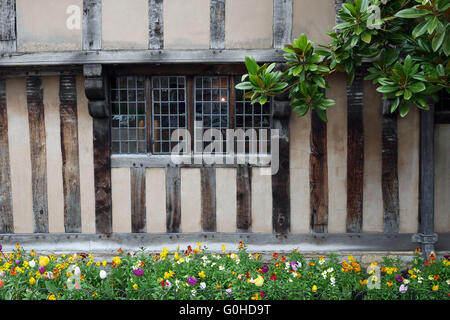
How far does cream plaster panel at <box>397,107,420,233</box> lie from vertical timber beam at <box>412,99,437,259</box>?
0.22 ft

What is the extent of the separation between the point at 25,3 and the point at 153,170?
2410 mm

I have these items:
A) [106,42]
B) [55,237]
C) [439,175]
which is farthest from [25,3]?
[439,175]

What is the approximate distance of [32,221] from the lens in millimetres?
4402

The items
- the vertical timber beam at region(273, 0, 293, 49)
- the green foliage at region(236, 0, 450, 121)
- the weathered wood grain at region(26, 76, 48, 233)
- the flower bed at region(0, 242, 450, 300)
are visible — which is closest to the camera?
the flower bed at region(0, 242, 450, 300)

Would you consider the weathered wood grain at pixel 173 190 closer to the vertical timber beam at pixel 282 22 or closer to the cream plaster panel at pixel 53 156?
the cream plaster panel at pixel 53 156

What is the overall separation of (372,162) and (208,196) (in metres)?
1.99

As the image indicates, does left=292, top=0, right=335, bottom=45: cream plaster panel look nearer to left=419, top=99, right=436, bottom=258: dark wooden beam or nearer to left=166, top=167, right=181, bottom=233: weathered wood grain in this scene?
left=419, top=99, right=436, bottom=258: dark wooden beam

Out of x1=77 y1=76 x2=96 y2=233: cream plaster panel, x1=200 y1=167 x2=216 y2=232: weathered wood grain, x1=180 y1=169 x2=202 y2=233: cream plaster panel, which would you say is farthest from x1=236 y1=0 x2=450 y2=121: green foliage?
x1=77 y1=76 x2=96 y2=233: cream plaster panel

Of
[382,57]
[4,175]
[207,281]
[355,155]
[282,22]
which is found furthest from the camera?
[4,175]

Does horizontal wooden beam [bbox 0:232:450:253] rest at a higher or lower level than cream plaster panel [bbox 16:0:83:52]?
lower

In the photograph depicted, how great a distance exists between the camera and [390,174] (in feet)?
14.0

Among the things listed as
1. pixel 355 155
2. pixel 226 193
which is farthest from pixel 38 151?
pixel 355 155

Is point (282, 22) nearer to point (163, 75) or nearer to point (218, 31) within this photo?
point (218, 31)

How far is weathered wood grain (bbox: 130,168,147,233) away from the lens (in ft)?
14.2
